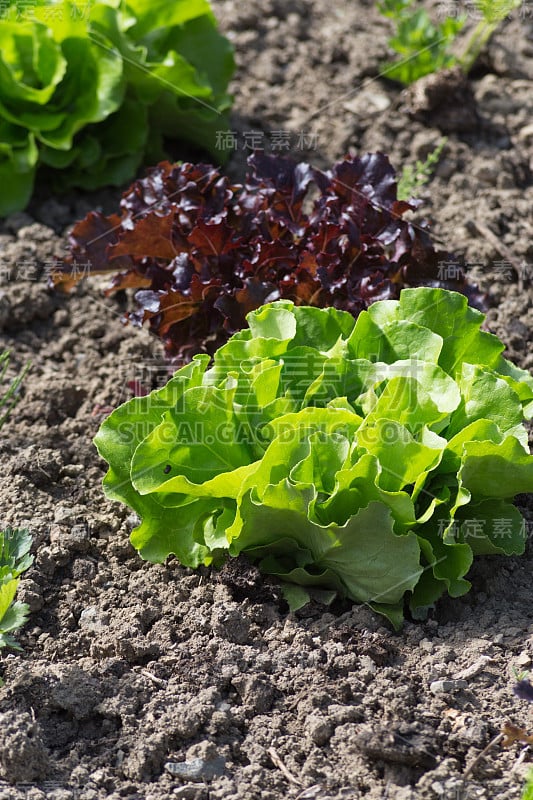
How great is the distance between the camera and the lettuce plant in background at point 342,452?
263 centimetres

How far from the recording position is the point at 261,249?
11.2 ft

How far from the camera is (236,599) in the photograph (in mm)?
2840

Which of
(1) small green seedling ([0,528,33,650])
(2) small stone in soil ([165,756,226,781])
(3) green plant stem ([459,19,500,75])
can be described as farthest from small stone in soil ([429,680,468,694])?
(3) green plant stem ([459,19,500,75])

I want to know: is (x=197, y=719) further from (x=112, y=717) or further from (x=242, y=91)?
(x=242, y=91)

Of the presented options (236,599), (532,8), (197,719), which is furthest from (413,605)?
(532,8)

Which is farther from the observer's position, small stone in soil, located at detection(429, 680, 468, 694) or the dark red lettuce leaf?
the dark red lettuce leaf

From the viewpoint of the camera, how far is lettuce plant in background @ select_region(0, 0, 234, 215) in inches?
→ 166

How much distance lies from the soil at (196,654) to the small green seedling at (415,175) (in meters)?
0.27

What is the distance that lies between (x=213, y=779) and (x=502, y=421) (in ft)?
4.09

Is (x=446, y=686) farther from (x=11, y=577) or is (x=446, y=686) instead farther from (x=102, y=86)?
(x=102, y=86)

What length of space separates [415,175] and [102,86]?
4.81 ft

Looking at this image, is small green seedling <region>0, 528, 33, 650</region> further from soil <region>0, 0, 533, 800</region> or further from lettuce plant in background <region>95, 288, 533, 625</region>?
lettuce plant in background <region>95, 288, 533, 625</region>

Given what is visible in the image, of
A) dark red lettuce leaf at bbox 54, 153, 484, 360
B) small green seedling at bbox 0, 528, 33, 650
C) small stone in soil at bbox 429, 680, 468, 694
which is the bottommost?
small stone in soil at bbox 429, 680, 468, 694

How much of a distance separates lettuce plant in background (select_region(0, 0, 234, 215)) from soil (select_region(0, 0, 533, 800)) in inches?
25.8
